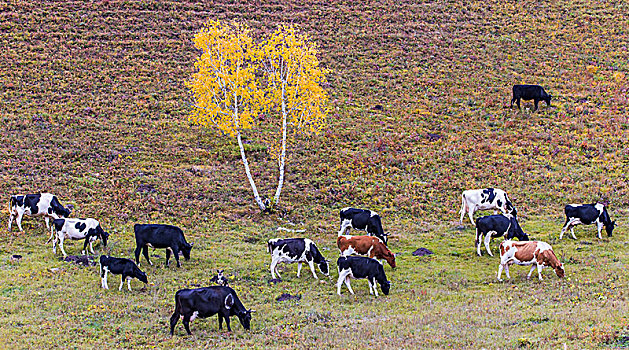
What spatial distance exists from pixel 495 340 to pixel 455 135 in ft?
92.6

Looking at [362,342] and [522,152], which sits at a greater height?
[522,152]

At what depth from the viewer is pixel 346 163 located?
36844 mm

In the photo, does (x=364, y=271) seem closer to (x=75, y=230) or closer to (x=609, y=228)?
(x=75, y=230)

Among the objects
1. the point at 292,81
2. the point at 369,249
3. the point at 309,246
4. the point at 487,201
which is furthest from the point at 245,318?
the point at 292,81

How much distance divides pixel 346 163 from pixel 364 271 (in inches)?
708

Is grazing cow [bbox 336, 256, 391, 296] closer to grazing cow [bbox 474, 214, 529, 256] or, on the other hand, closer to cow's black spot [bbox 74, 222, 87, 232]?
grazing cow [bbox 474, 214, 529, 256]

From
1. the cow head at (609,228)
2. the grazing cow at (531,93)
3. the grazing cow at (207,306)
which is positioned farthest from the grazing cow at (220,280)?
the grazing cow at (531,93)

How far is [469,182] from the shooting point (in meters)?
34.0

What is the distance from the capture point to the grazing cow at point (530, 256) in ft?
65.8

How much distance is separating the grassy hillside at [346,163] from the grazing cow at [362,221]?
1118mm

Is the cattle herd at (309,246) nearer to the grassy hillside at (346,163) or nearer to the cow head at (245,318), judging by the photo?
the cow head at (245,318)

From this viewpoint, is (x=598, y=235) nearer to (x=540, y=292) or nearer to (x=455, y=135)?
(x=540, y=292)

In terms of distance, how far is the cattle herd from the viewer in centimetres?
1622

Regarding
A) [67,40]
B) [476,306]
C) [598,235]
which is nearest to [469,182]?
[598,235]
